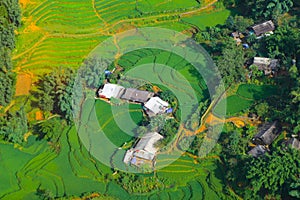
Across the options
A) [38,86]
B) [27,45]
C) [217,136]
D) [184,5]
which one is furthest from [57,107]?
[184,5]

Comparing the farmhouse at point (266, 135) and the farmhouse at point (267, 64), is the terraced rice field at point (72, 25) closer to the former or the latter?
the farmhouse at point (267, 64)

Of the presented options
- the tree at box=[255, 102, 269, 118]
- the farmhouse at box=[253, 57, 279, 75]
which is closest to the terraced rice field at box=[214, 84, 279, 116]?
the tree at box=[255, 102, 269, 118]

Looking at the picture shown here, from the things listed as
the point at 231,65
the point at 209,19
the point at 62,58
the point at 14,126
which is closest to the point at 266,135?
the point at 231,65

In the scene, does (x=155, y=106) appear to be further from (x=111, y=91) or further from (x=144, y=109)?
(x=111, y=91)

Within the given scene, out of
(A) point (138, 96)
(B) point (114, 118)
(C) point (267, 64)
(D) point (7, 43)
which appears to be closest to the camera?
(B) point (114, 118)

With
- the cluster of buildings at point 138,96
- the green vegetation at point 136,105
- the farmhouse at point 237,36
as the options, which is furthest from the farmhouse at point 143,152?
the farmhouse at point 237,36

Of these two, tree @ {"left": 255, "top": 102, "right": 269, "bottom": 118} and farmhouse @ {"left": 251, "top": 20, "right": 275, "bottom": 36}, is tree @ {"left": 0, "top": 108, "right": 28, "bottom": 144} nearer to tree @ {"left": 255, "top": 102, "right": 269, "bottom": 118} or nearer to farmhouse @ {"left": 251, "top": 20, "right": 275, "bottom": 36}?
tree @ {"left": 255, "top": 102, "right": 269, "bottom": 118}
